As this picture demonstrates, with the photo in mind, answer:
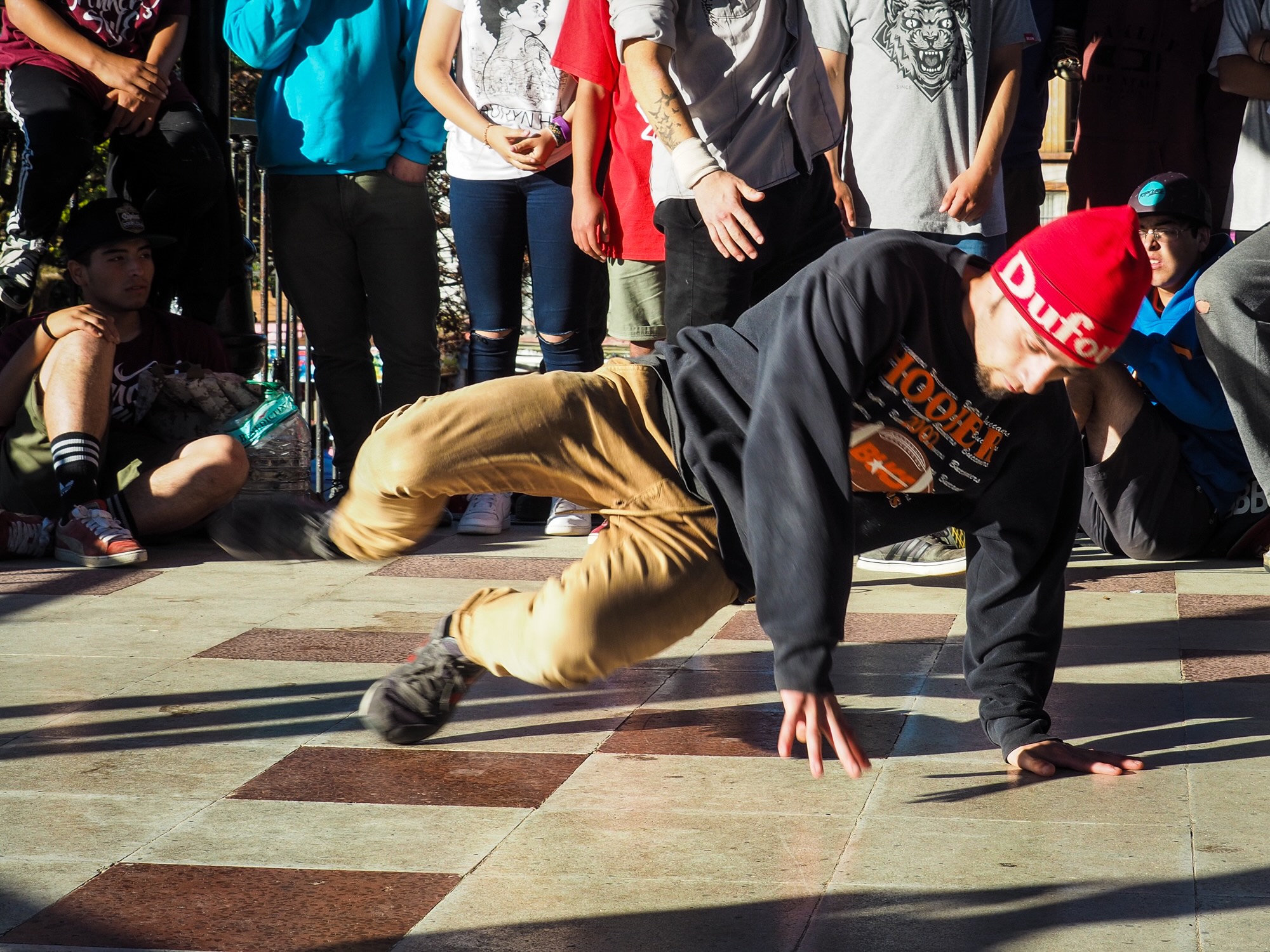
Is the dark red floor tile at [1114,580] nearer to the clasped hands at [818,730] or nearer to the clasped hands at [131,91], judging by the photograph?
the clasped hands at [818,730]

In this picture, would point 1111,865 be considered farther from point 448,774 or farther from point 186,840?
point 186,840

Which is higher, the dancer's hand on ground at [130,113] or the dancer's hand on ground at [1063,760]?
the dancer's hand on ground at [130,113]

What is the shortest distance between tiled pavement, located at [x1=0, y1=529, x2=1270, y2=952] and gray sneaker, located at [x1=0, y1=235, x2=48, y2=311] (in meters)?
1.81

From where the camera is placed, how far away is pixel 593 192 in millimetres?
5293

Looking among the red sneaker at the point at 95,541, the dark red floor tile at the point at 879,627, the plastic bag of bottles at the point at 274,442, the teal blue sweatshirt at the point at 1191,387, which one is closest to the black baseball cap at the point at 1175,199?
the teal blue sweatshirt at the point at 1191,387

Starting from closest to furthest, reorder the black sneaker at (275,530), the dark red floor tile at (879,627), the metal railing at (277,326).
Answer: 1. the black sneaker at (275,530)
2. the dark red floor tile at (879,627)
3. the metal railing at (277,326)

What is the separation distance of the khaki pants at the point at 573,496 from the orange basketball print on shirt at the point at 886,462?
35cm

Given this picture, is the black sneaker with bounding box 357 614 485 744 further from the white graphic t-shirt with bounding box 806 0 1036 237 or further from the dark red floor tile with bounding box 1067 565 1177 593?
the white graphic t-shirt with bounding box 806 0 1036 237

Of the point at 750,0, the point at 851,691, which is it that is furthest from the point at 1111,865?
the point at 750,0

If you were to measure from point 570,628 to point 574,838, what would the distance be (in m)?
0.44

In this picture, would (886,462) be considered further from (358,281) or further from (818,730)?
(358,281)

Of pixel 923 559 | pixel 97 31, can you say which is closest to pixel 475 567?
pixel 923 559

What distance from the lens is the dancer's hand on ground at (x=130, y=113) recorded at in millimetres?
5672

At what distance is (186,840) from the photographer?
8.85 feet
